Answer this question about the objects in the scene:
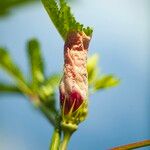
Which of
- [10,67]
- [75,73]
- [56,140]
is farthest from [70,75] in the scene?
[10,67]

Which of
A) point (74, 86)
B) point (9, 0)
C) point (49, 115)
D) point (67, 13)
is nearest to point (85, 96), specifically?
point (74, 86)

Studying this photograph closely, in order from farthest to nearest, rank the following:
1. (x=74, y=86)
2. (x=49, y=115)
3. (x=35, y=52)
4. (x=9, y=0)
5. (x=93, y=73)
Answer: (x=93, y=73)
(x=35, y=52)
(x=49, y=115)
(x=9, y=0)
(x=74, y=86)

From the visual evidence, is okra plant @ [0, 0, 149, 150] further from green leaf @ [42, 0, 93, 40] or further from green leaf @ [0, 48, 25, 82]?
green leaf @ [0, 48, 25, 82]

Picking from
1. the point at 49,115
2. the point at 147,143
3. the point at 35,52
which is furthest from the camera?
the point at 35,52

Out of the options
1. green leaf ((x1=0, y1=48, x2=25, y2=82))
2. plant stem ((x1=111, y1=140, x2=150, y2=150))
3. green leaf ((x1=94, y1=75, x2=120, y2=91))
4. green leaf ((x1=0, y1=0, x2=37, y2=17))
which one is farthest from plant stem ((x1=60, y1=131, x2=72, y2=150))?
green leaf ((x1=0, y1=48, x2=25, y2=82))

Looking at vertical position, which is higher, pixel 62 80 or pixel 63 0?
pixel 63 0

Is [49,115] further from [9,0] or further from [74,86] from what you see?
[74,86]
